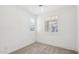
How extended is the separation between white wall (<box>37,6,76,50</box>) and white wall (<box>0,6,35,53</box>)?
311mm

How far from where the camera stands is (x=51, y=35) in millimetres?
1662

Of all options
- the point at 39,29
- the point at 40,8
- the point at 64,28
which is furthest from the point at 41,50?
the point at 40,8

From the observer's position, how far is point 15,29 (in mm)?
1692

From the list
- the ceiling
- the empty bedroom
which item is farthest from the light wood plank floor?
the ceiling

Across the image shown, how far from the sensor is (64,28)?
160cm

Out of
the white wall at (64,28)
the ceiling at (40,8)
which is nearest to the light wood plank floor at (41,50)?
the white wall at (64,28)

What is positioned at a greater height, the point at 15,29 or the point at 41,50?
the point at 15,29

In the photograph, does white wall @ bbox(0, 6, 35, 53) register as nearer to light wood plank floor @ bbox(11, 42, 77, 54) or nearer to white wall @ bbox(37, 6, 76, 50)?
light wood plank floor @ bbox(11, 42, 77, 54)

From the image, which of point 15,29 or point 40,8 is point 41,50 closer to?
point 15,29

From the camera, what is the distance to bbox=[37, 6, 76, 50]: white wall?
5.18ft

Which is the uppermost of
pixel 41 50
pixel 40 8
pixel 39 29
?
pixel 40 8

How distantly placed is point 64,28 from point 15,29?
127 cm
